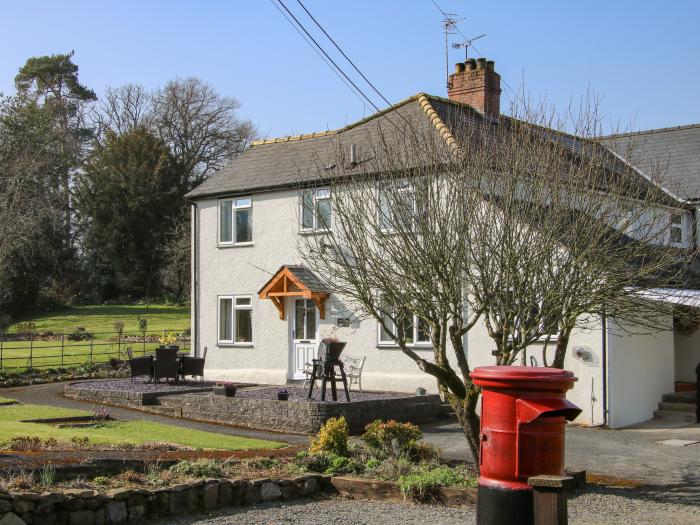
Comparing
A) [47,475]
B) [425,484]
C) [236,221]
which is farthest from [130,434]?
[236,221]

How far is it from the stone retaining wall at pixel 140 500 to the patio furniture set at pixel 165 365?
12.0 metres

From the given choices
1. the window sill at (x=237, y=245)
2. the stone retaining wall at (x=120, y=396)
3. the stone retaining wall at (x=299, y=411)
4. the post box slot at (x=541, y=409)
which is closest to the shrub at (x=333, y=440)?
the stone retaining wall at (x=299, y=411)

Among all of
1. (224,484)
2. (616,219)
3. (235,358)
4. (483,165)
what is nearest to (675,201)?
(616,219)

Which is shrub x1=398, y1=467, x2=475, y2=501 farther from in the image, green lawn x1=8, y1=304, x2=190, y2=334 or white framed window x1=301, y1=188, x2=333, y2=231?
green lawn x1=8, y1=304, x2=190, y2=334

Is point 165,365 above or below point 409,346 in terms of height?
below

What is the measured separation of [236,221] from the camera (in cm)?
2428

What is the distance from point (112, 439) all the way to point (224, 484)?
485cm

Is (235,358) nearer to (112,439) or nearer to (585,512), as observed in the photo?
(112,439)

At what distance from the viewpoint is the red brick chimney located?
22797mm

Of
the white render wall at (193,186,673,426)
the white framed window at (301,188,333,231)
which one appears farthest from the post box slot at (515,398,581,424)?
the white render wall at (193,186,673,426)

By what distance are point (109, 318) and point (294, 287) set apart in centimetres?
2619

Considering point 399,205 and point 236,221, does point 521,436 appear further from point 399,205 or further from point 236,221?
point 236,221

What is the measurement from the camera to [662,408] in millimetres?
18609

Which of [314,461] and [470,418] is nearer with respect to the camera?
[470,418]
